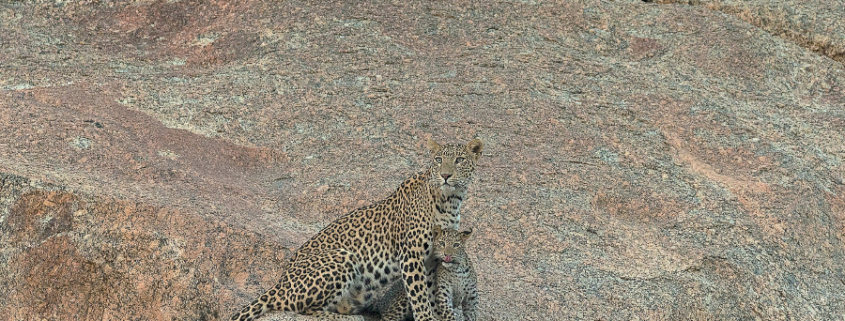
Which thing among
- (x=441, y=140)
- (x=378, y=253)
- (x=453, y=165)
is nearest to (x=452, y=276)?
(x=378, y=253)

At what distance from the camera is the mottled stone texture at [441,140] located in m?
14.0

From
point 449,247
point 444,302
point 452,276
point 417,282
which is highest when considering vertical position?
point 449,247

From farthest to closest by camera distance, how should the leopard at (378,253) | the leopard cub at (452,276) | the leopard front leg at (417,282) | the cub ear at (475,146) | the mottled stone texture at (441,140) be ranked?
the mottled stone texture at (441,140), the cub ear at (475,146), the leopard cub at (452,276), the leopard front leg at (417,282), the leopard at (378,253)

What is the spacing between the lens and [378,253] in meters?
12.1

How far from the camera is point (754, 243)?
1562 cm

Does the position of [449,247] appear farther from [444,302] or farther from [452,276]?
[444,302]

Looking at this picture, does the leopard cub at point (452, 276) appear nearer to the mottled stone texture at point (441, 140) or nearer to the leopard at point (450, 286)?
the leopard at point (450, 286)

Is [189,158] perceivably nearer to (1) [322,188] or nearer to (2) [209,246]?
(1) [322,188]

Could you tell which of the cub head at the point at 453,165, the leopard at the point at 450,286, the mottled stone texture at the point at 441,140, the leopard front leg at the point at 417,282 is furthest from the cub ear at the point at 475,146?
the mottled stone texture at the point at 441,140

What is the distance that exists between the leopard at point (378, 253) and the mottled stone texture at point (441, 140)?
63.0 inches

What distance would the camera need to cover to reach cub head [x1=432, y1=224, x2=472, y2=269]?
11758mm

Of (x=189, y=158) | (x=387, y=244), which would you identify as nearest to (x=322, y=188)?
(x=189, y=158)

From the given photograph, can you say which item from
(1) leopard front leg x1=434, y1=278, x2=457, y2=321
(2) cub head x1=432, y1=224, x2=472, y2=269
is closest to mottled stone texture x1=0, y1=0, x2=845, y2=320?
(1) leopard front leg x1=434, y1=278, x2=457, y2=321

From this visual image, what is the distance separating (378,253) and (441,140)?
21.9ft
